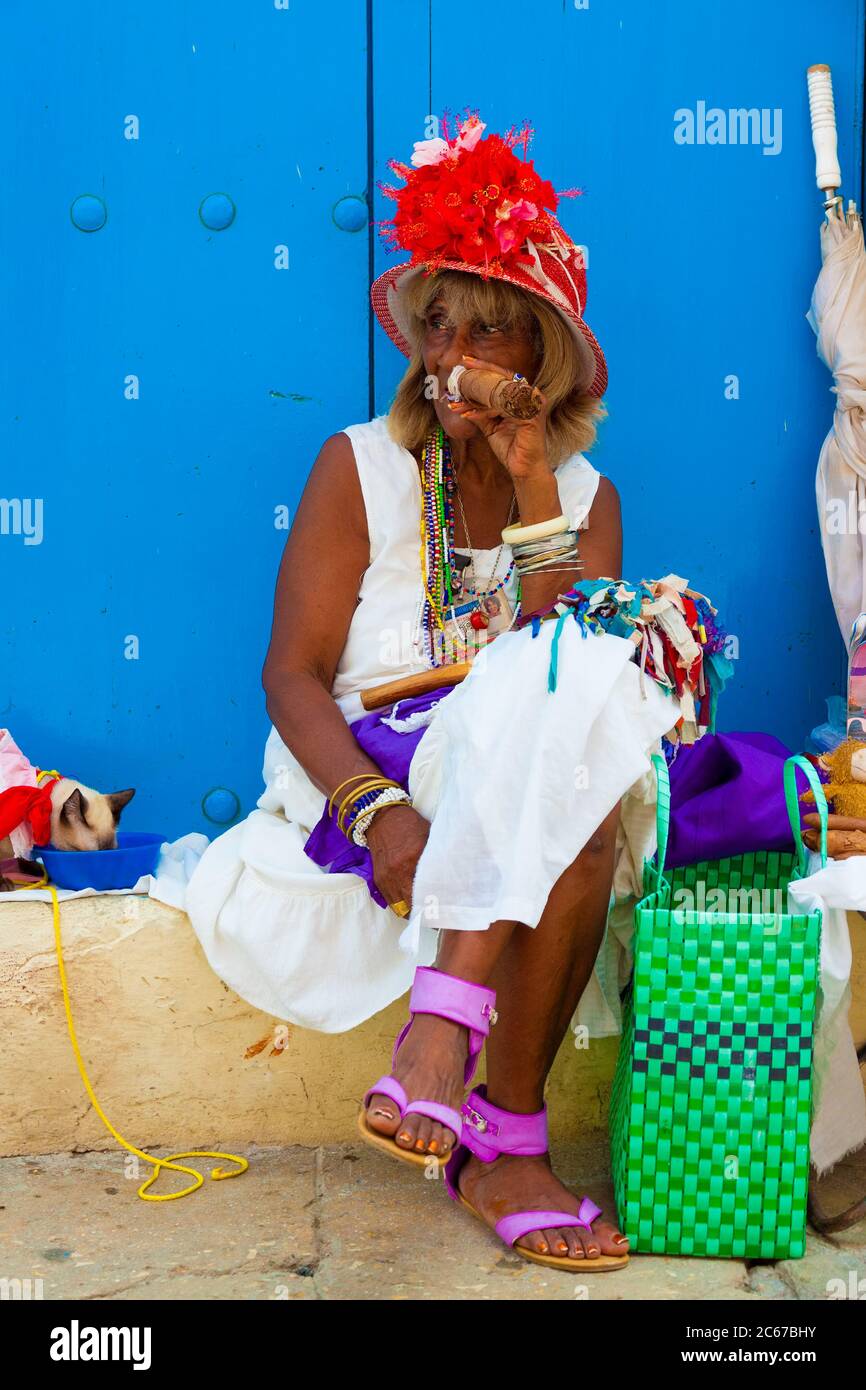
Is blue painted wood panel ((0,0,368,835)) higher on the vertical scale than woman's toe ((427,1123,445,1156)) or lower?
higher

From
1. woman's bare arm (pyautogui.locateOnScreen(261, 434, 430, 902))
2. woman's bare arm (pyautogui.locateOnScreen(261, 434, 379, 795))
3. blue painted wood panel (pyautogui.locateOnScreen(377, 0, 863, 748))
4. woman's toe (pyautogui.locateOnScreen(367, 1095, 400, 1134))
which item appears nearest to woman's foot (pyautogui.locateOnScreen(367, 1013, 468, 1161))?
woman's toe (pyautogui.locateOnScreen(367, 1095, 400, 1134))

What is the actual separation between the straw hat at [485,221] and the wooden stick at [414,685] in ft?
2.50

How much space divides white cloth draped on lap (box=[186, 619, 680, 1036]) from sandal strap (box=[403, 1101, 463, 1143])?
0.26 meters

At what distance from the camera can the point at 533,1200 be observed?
7.89 ft

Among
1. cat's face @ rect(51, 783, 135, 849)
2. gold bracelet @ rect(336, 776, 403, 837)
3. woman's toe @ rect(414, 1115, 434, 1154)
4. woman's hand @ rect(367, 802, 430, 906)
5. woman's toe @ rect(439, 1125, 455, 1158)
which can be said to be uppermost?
gold bracelet @ rect(336, 776, 403, 837)

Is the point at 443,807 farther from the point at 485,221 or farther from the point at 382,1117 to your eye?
the point at 485,221

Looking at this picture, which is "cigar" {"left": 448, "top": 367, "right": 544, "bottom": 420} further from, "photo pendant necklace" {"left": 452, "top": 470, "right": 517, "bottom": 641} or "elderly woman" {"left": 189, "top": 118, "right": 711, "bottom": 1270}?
"photo pendant necklace" {"left": 452, "top": 470, "right": 517, "bottom": 641}

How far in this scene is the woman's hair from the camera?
9.50 feet

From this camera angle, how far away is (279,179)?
3.44 m

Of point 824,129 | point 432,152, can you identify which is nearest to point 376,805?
point 432,152

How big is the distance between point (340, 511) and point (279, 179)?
3.22 feet

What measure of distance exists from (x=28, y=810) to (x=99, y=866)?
0.20 m

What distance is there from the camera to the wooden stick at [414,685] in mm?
2811
